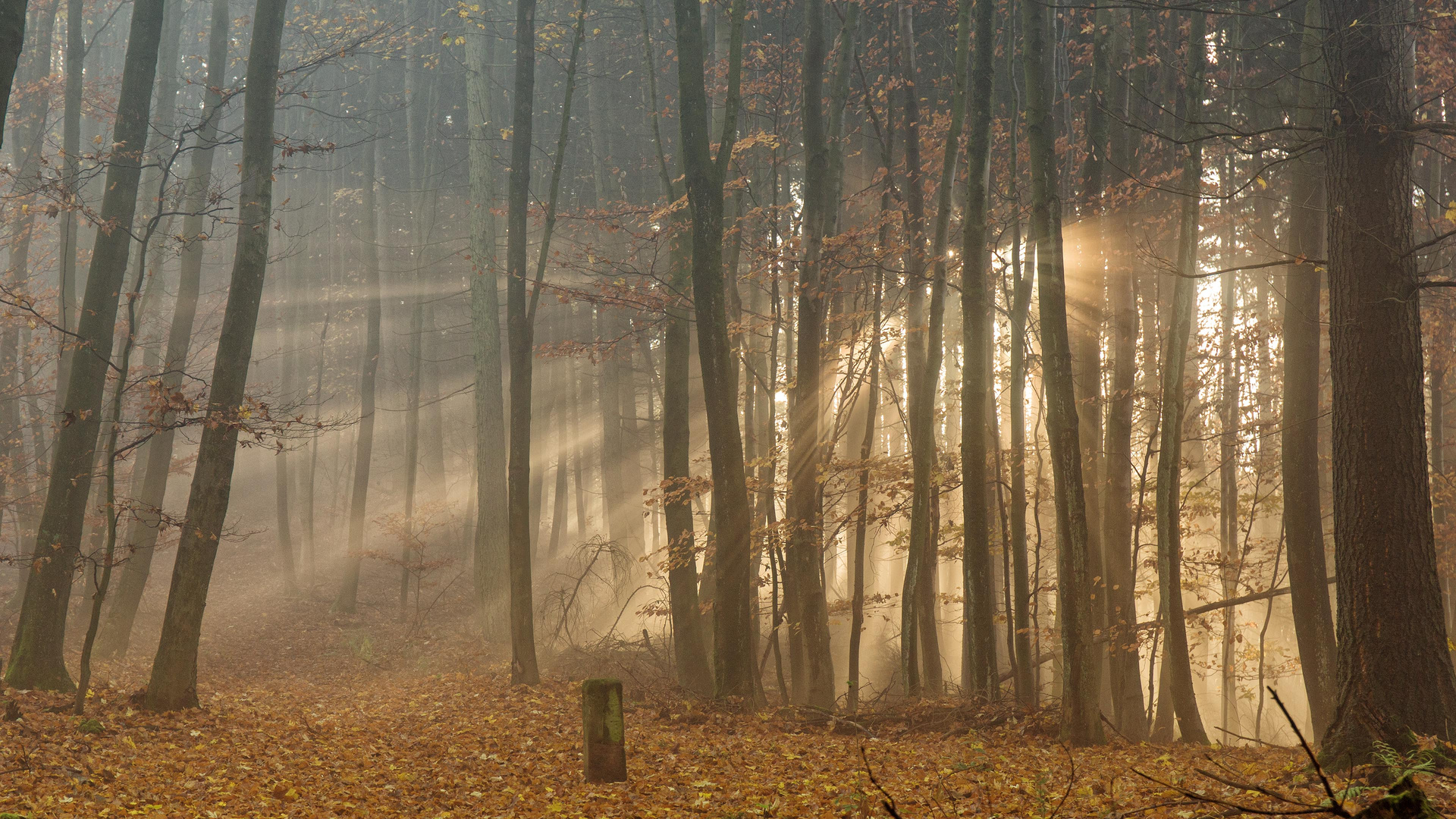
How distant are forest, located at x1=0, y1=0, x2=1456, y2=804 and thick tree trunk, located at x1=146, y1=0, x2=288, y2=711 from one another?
49 millimetres

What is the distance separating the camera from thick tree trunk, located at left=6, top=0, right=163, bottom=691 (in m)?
8.61

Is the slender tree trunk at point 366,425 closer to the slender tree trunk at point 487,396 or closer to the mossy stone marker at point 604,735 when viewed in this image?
the slender tree trunk at point 487,396

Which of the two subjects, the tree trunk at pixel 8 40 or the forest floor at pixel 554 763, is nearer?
the forest floor at pixel 554 763

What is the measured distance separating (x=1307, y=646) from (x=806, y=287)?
6.45m

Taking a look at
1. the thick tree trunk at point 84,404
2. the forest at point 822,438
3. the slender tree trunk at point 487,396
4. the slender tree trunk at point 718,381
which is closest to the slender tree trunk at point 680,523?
the forest at point 822,438

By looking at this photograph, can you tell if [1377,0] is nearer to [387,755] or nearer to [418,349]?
[387,755]

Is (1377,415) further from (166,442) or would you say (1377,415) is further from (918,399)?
(166,442)

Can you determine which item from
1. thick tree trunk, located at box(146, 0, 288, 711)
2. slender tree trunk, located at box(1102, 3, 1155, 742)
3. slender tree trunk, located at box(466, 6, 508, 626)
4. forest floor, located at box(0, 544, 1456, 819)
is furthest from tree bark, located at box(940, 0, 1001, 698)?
slender tree trunk, located at box(466, 6, 508, 626)

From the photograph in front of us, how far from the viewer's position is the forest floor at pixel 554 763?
5.32 meters

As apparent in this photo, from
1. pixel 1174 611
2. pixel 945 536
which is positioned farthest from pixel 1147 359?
pixel 1174 611

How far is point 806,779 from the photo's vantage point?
636 cm

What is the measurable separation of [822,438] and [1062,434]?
4.23 m

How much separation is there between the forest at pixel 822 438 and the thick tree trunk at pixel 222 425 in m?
0.05

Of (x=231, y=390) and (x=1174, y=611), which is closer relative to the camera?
(x=231, y=390)
